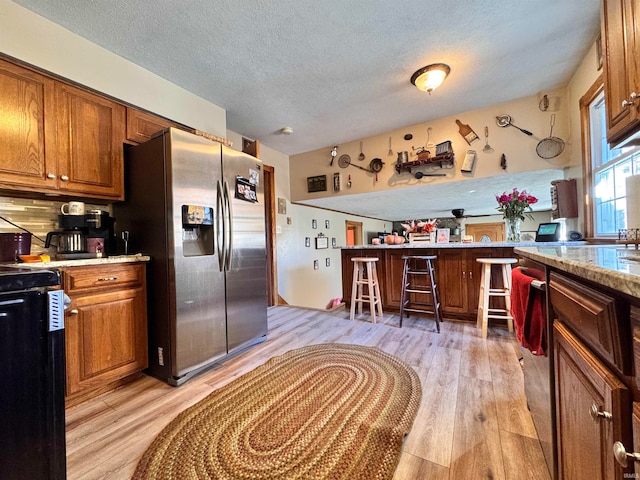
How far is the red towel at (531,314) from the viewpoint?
1.01 m

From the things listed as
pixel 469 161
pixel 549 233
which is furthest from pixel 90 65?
pixel 549 233

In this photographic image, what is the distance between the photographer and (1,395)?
2.34 ft

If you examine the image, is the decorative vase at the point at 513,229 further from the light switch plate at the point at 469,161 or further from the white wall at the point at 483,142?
the light switch plate at the point at 469,161

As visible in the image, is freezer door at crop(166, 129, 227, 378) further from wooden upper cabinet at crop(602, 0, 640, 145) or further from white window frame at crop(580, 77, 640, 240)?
white window frame at crop(580, 77, 640, 240)

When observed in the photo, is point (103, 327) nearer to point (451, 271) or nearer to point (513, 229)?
point (451, 271)

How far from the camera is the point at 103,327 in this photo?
5.45ft

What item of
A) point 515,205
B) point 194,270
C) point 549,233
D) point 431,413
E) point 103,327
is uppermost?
point 515,205

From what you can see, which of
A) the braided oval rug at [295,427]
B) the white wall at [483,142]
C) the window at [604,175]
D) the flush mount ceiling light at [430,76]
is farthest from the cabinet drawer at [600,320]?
the white wall at [483,142]

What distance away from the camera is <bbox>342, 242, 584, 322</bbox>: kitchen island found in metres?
2.88

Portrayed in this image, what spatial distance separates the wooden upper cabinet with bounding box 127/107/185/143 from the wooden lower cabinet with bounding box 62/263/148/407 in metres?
1.07

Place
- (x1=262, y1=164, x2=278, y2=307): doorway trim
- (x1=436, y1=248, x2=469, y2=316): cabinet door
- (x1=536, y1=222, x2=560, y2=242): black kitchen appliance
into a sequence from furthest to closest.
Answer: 1. (x1=262, y1=164, x2=278, y2=307): doorway trim
2. (x1=436, y1=248, x2=469, y2=316): cabinet door
3. (x1=536, y1=222, x2=560, y2=242): black kitchen appliance

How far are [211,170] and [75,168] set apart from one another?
0.88 meters

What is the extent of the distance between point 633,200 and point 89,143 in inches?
120

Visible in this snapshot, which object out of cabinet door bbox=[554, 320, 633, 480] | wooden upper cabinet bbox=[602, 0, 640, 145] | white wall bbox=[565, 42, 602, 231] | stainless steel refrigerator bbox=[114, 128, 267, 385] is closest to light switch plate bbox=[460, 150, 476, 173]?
white wall bbox=[565, 42, 602, 231]
